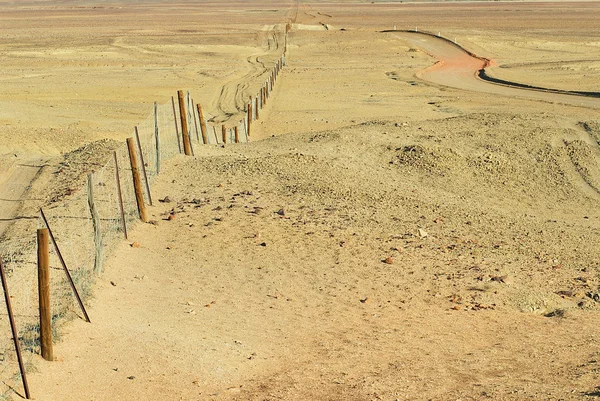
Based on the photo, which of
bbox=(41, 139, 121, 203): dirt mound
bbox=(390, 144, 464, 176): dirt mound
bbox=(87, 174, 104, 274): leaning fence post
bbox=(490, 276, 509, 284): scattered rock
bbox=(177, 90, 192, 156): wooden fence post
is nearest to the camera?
bbox=(87, 174, 104, 274): leaning fence post

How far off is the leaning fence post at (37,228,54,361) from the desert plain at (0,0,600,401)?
15 centimetres

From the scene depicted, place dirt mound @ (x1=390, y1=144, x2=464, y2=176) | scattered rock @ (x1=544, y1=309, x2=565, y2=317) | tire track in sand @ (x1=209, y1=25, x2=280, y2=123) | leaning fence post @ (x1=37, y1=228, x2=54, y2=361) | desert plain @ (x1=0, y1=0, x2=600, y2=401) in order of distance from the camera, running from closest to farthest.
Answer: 1. leaning fence post @ (x1=37, y1=228, x2=54, y2=361)
2. desert plain @ (x1=0, y1=0, x2=600, y2=401)
3. scattered rock @ (x1=544, y1=309, x2=565, y2=317)
4. dirt mound @ (x1=390, y1=144, x2=464, y2=176)
5. tire track in sand @ (x1=209, y1=25, x2=280, y2=123)

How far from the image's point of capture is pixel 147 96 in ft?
125

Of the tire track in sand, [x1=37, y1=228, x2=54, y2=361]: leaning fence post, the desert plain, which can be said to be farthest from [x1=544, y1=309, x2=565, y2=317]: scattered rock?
the tire track in sand

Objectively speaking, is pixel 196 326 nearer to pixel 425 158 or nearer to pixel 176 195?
pixel 176 195

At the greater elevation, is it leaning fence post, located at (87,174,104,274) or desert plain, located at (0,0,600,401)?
leaning fence post, located at (87,174,104,274)

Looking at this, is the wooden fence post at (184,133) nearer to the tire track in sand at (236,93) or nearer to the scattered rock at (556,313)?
the scattered rock at (556,313)

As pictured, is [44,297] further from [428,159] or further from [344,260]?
[428,159]

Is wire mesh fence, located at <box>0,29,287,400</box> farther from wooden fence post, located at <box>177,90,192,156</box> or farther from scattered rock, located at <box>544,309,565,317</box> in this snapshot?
scattered rock, located at <box>544,309,565,317</box>

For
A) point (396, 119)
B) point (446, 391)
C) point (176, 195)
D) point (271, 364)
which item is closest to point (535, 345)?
point (446, 391)

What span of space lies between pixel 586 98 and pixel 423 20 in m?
62.7

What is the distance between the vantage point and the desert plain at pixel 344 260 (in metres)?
9.16

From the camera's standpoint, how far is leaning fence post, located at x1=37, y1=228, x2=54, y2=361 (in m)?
8.97

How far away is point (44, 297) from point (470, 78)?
126ft
